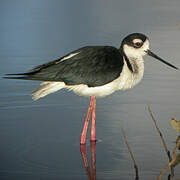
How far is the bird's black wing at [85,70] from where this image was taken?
209 inches

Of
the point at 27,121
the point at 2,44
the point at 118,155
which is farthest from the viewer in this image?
the point at 2,44

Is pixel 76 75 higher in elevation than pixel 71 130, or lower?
higher

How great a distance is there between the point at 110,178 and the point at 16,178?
675 millimetres

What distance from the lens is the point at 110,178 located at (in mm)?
4297

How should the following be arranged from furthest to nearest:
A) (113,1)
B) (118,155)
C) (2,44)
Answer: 1. (113,1)
2. (2,44)
3. (118,155)

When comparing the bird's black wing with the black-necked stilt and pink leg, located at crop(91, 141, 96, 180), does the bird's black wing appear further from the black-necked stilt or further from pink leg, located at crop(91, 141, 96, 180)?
pink leg, located at crop(91, 141, 96, 180)

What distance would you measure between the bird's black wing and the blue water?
47cm

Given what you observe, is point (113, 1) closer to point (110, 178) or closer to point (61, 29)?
point (61, 29)

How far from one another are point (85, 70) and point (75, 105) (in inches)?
34.8

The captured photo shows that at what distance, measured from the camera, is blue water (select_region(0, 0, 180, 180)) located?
4.64m

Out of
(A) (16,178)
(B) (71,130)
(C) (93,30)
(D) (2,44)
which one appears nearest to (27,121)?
(B) (71,130)

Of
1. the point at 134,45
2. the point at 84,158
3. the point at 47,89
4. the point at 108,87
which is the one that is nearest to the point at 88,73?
the point at 108,87

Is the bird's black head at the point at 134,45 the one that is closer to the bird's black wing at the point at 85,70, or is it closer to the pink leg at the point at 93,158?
the bird's black wing at the point at 85,70

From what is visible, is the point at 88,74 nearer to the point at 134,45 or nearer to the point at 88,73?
the point at 88,73
